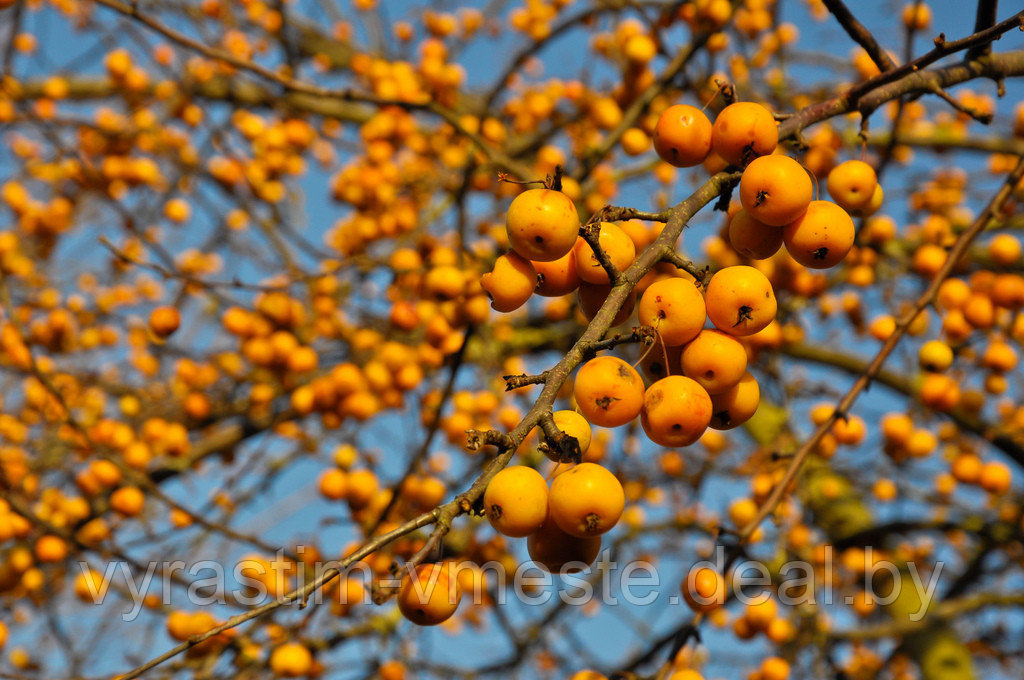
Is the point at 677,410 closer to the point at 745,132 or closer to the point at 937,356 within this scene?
the point at 745,132

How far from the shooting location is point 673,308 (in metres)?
1.40

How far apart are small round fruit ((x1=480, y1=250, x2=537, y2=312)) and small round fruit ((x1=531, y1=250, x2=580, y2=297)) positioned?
41 mm

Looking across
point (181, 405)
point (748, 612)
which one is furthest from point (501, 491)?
point (181, 405)

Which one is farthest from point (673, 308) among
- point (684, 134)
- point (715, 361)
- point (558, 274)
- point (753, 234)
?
point (684, 134)

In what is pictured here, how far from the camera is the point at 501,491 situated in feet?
4.00

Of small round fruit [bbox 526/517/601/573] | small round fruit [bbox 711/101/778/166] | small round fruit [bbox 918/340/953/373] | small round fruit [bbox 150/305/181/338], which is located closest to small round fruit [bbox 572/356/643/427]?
small round fruit [bbox 526/517/601/573]

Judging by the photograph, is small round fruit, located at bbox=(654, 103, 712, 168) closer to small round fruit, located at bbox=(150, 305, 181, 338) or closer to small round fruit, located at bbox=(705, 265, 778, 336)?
small round fruit, located at bbox=(705, 265, 778, 336)

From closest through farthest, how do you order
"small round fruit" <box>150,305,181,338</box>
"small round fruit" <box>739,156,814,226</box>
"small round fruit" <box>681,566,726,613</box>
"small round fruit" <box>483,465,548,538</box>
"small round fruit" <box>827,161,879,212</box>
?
1. "small round fruit" <box>483,465,548,538</box>
2. "small round fruit" <box>739,156,814,226</box>
3. "small round fruit" <box>827,161,879,212</box>
4. "small round fruit" <box>681,566,726,613</box>
5. "small round fruit" <box>150,305,181,338</box>

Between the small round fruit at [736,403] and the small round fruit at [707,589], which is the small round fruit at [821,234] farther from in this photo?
the small round fruit at [707,589]

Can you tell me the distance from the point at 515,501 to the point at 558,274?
58cm

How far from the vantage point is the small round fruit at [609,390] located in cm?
135

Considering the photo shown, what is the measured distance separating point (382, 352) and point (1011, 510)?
4353mm

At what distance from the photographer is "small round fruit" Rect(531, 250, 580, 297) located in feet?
5.15

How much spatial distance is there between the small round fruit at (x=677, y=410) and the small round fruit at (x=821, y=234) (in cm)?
47
